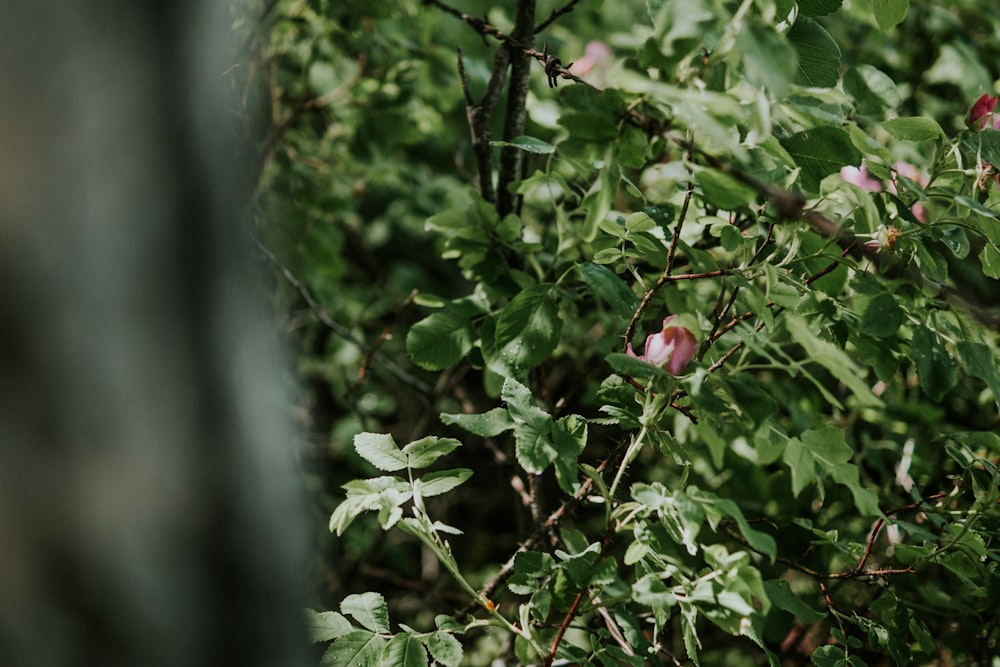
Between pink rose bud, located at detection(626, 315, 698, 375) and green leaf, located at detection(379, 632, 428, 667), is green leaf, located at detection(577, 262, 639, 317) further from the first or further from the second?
green leaf, located at detection(379, 632, 428, 667)

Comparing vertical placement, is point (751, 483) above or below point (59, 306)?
below

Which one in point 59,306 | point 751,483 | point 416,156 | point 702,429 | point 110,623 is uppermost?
point 59,306

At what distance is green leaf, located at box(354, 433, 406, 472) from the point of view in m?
0.81

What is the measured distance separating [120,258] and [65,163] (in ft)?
0.23

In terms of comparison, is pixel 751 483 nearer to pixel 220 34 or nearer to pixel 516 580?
pixel 516 580

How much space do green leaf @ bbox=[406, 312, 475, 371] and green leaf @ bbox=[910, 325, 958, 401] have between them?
56cm

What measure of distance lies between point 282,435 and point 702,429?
2.03ft

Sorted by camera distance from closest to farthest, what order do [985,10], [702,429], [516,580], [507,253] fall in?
1. [516,580]
2. [702,429]
3. [507,253]
4. [985,10]

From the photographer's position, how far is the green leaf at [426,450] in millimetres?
805

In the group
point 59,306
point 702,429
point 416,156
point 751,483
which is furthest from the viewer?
point 416,156

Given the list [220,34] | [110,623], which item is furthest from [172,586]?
[220,34]

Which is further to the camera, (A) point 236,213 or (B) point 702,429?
(B) point 702,429

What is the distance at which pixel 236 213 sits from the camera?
0.56 metres

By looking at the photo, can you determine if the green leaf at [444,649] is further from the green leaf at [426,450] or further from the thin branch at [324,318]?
the thin branch at [324,318]
